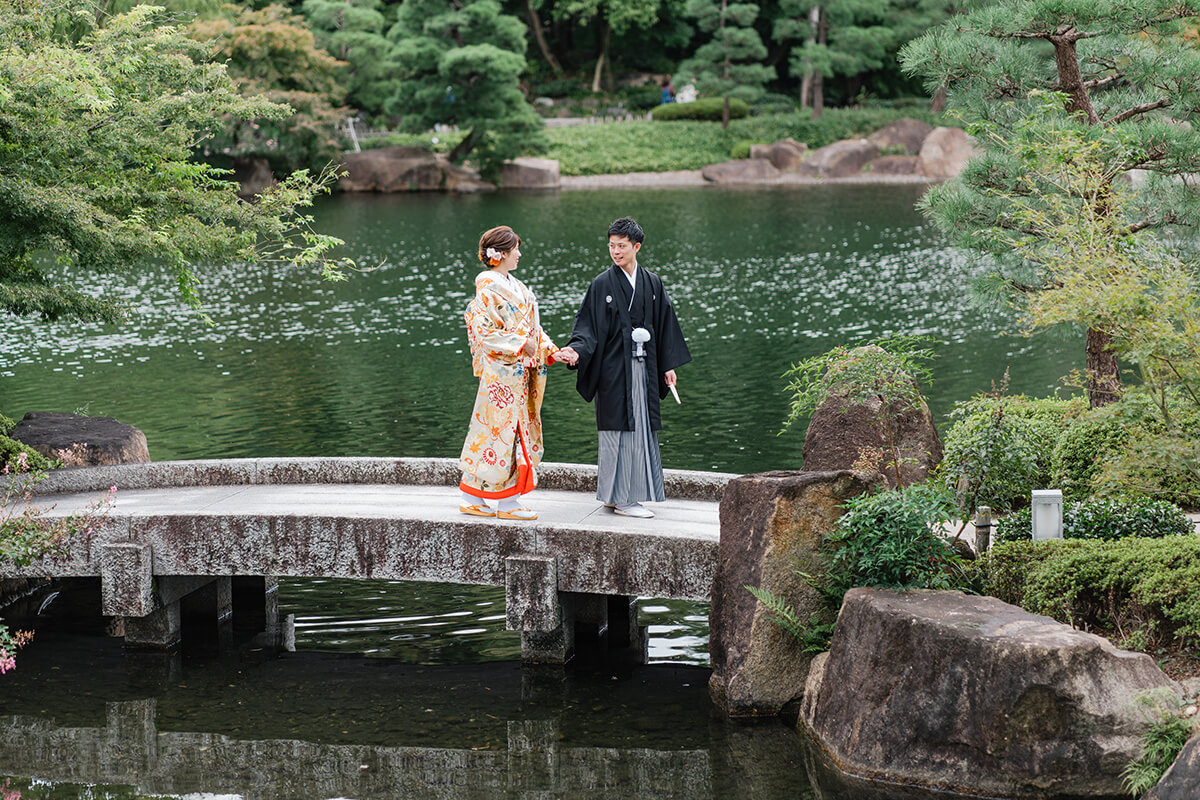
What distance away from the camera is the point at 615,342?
329 inches

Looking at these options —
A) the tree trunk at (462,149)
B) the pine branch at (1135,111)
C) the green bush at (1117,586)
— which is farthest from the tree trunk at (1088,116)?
the tree trunk at (462,149)

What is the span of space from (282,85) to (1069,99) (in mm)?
37454

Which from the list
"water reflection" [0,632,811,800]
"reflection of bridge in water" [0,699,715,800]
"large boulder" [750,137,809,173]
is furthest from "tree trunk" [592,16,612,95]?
"reflection of bridge in water" [0,699,715,800]

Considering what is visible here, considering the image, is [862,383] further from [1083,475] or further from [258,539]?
[258,539]

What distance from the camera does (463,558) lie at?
8.20 meters

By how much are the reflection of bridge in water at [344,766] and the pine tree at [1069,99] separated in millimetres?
5247

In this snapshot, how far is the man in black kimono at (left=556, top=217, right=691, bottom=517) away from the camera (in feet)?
27.3

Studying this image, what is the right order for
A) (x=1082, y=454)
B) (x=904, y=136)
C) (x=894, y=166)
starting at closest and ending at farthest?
(x=1082, y=454)
(x=894, y=166)
(x=904, y=136)

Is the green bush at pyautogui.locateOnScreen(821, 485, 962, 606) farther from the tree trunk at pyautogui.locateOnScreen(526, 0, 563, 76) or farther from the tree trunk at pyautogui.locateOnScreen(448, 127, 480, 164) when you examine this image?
the tree trunk at pyautogui.locateOnScreen(526, 0, 563, 76)

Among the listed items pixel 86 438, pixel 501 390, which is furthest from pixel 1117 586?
pixel 86 438

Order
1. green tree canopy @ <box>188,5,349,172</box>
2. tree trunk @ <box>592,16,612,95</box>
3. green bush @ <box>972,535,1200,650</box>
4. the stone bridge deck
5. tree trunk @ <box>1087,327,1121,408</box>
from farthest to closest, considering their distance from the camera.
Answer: tree trunk @ <box>592,16,612,95</box> → green tree canopy @ <box>188,5,349,172</box> → tree trunk @ <box>1087,327,1121,408</box> → the stone bridge deck → green bush @ <box>972,535,1200,650</box>

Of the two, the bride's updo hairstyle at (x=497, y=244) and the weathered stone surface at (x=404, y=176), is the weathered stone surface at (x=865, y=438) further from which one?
the weathered stone surface at (x=404, y=176)

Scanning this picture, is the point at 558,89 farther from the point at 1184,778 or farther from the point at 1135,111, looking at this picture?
→ the point at 1184,778

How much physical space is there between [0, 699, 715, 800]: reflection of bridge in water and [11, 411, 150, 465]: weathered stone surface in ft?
11.4
